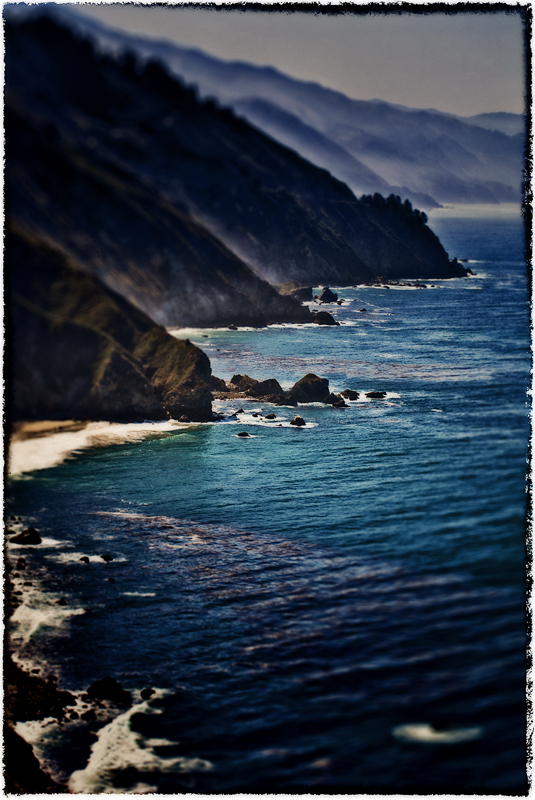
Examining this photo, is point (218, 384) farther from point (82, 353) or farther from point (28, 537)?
point (28, 537)

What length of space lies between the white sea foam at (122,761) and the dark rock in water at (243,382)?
27167 mm

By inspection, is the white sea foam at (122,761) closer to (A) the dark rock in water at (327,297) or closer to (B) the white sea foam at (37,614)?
(B) the white sea foam at (37,614)

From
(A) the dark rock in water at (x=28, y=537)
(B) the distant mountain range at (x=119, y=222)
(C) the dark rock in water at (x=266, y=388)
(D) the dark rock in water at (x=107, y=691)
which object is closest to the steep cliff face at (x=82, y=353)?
(B) the distant mountain range at (x=119, y=222)

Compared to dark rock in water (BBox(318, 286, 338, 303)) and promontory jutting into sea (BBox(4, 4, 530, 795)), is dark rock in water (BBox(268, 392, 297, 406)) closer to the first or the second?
promontory jutting into sea (BBox(4, 4, 530, 795))

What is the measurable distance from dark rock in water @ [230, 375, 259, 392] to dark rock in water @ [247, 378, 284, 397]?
694 millimetres

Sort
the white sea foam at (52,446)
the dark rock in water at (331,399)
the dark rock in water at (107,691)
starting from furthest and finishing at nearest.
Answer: the dark rock in water at (331,399), the white sea foam at (52,446), the dark rock in water at (107,691)

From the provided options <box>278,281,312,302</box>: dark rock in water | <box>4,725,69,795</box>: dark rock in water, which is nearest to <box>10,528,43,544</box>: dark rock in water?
<box>4,725,69,795</box>: dark rock in water

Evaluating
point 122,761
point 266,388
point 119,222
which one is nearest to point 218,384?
point 266,388

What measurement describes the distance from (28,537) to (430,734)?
9.66 meters

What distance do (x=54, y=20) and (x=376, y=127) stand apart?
7534 millimetres

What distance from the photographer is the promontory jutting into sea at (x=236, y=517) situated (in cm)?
990

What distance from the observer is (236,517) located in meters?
18.7

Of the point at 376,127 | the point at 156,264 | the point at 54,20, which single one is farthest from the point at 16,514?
the point at 156,264

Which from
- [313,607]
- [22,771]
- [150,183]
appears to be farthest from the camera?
[150,183]
